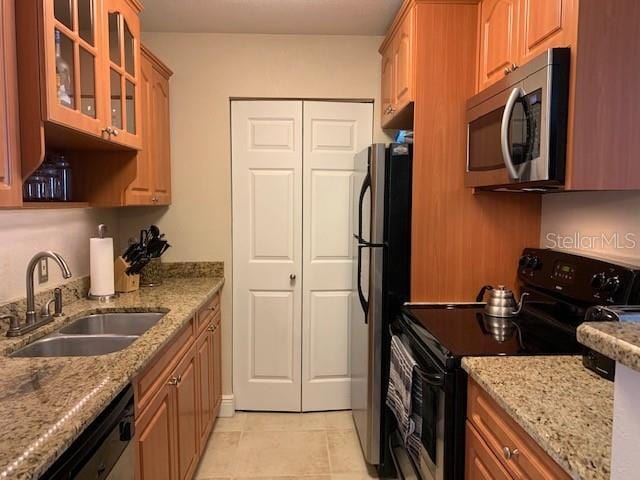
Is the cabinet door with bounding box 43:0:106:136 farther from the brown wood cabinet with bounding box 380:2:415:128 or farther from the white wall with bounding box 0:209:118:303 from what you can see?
the brown wood cabinet with bounding box 380:2:415:128

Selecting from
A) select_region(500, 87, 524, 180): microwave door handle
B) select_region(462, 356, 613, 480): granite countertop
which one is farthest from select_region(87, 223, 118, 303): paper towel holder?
select_region(500, 87, 524, 180): microwave door handle

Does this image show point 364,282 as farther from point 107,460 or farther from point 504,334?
point 107,460

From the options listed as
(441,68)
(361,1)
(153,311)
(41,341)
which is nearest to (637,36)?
(441,68)

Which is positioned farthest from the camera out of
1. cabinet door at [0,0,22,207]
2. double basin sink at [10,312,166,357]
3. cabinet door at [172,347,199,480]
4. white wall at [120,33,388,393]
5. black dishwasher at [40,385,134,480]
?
white wall at [120,33,388,393]

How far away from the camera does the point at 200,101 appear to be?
2.97m

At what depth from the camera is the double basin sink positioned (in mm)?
1721

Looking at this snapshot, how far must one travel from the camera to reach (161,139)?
9.13 feet

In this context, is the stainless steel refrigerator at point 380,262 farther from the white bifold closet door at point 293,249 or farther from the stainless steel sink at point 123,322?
the stainless steel sink at point 123,322

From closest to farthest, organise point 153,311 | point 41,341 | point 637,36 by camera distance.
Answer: point 637,36 < point 41,341 < point 153,311

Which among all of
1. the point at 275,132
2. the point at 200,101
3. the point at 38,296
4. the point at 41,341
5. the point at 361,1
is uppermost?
the point at 361,1

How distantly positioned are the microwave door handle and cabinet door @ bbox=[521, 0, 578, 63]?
17 centimetres

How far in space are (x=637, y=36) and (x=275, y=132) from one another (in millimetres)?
2050

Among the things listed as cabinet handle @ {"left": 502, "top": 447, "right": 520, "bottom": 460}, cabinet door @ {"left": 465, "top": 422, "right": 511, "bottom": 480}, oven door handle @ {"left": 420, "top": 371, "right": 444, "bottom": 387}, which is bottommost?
cabinet door @ {"left": 465, "top": 422, "right": 511, "bottom": 480}

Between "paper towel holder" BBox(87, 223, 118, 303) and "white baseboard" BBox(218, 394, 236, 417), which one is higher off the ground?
"paper towel holder" BBox(87, 223, 118, 303)
